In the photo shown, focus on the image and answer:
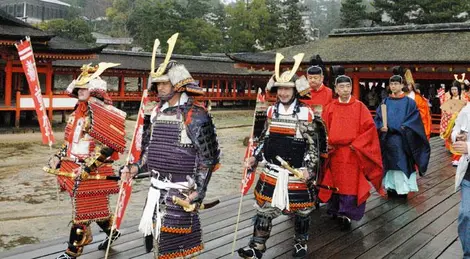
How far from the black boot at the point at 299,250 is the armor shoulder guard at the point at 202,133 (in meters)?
1.40

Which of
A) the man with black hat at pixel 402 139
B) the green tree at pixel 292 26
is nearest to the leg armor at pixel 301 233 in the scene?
the man with black hat at pixel 402 139

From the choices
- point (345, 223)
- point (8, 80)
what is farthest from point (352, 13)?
point (345, 223)

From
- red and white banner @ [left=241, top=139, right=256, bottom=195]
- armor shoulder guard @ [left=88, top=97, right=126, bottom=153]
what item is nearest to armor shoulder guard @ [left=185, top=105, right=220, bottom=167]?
red and white banner @ [left=241, top=139, right=256, bottom=195]

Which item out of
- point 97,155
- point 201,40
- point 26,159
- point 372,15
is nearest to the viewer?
point 97,155

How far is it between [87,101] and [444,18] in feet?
129

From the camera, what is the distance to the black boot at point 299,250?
14.0 feet

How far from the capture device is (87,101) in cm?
434

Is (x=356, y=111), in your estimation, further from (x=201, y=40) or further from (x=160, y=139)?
(x=201, y=40)

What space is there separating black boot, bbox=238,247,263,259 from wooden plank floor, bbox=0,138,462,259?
0.29 metres

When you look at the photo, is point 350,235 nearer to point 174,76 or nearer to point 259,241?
point 259,241

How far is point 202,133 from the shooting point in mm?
3395

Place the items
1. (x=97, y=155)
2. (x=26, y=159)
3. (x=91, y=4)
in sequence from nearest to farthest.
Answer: (x=97, y=155) → (x=26, y=159) → (x=91, y=4)

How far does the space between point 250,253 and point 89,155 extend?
1865 millimetres

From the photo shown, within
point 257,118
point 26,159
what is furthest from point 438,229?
point 26,159
